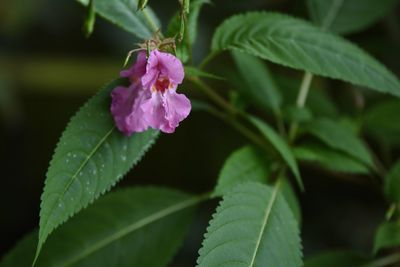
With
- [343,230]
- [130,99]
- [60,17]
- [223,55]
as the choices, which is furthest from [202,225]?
[130,99]

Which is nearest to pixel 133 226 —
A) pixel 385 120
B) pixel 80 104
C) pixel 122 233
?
pixel 122 233

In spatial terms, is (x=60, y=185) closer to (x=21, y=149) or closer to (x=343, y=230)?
(x=343, y=230)

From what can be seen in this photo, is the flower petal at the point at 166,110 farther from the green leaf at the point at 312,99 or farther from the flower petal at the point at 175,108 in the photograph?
the green leaf at the point at 312,99

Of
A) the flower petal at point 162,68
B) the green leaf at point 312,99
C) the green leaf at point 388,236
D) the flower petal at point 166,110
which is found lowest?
the green leaf at point 388,236

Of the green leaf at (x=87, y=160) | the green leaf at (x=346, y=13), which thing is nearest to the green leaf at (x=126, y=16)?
the green leaf at (x=87, y=160)

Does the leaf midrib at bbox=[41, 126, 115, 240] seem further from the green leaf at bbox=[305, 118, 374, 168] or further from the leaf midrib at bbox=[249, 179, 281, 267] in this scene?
the green leaf at bbox=[305, 118, 374, 168]

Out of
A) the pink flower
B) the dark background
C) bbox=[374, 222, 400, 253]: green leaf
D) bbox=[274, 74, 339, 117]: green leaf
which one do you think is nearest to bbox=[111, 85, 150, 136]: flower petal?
the pink flower

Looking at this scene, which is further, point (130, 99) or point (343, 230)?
point (343, 230)
